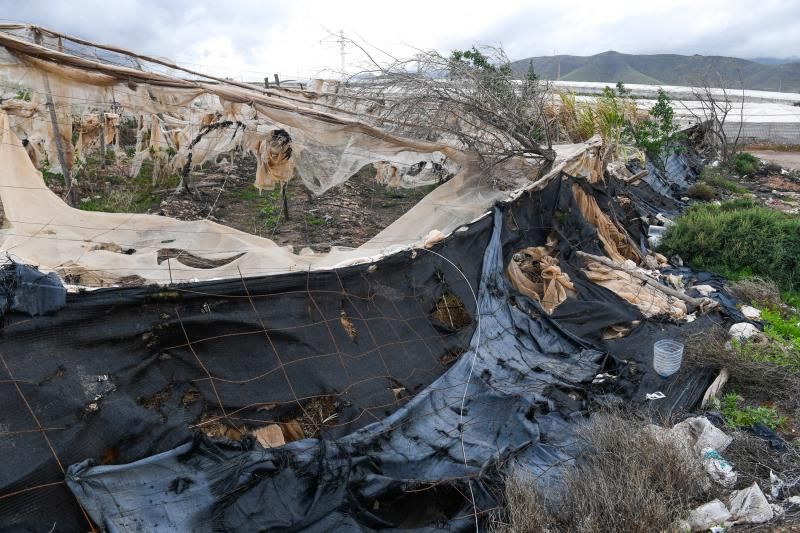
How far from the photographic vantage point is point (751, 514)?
120 inches

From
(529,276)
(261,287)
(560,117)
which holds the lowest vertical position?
(529,276)

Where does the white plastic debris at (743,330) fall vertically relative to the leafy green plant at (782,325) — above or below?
above

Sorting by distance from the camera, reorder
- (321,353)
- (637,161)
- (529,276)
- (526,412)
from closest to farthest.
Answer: (321,353) → (526,412) → (529,276) → (637,161)

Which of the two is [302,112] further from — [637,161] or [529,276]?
[637,161]

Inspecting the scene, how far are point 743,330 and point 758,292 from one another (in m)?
1.70

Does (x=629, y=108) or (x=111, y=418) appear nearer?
(x=111, y=418)

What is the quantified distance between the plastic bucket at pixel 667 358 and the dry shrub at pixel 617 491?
53.9 inches

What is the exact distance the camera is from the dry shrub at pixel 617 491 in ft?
9.46

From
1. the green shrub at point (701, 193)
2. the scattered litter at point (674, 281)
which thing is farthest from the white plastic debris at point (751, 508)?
the green shrub at point (701, 193)

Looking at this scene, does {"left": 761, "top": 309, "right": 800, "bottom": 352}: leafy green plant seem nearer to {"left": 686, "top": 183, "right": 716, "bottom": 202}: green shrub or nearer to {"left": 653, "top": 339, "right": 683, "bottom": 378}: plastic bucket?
{"left": 653, "top": 339, "right": 683, "bottom": 378}: plastic bucket

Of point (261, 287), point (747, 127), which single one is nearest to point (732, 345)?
point (261, 287)

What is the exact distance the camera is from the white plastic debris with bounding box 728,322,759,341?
16.9 ft

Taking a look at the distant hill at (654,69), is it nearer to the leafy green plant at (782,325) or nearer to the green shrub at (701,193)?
the green shrub at (701,193)

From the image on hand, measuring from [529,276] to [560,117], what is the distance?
19.9ft
